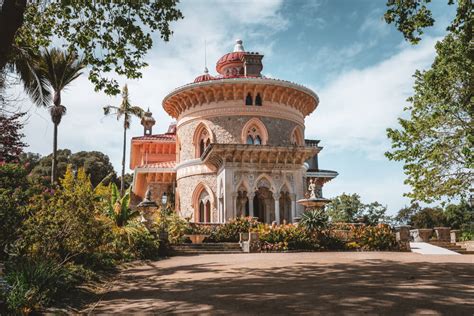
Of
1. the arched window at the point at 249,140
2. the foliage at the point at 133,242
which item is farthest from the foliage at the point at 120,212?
the arched window at the point at 249,140

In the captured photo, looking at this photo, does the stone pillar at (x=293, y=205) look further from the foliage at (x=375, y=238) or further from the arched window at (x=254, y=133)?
the foliage at (x=375, y=238)

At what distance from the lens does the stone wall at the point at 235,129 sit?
25703 millimetres

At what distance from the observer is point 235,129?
84.4ft

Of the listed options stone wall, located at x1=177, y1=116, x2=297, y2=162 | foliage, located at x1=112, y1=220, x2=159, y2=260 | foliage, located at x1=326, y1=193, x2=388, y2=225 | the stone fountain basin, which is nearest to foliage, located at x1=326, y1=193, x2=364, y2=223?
foliage, located at x1=326, y1=193, x2=388, y2=225


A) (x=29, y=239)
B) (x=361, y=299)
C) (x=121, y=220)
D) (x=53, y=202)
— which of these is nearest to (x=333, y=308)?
(x=361, y=299)

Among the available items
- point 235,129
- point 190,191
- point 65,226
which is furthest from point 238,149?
point 65,226

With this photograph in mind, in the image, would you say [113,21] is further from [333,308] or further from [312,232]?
[312,232]

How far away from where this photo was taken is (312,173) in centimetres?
3359

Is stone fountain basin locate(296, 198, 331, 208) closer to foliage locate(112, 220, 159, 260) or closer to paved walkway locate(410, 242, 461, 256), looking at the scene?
paved walkway locate(410, 242, 461, 256)

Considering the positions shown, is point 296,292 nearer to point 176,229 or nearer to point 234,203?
point 176,229

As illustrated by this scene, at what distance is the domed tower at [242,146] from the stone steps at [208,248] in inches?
186

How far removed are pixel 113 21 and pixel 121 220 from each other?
25.0ft

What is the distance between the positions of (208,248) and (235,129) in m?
10.00

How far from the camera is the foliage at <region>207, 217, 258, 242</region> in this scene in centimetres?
1920
